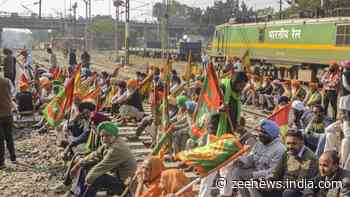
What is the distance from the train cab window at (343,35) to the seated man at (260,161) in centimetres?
1653

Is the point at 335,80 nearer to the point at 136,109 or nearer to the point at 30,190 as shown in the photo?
the point at 136,109

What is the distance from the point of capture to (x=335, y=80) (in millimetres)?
11555

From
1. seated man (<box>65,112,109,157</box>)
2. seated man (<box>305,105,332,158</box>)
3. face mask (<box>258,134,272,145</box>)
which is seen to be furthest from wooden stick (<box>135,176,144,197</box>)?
seated man (<box>305,105,332,158</box>)

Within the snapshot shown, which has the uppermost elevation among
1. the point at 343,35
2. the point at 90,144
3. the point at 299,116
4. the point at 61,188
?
the point at 343,35

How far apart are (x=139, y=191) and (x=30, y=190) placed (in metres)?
2.86

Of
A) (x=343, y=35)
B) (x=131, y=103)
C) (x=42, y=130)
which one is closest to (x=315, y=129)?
(x=131, y=103)

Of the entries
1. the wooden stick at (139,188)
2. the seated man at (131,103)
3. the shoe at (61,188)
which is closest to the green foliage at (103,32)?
the seated man at (131,103)

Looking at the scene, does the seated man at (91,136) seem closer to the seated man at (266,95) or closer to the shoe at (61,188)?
the shoe at (61,188)

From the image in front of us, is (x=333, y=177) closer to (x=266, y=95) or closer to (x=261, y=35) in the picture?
(x=266, y=95)

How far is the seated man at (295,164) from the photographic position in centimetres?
515

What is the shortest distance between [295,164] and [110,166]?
213 cm

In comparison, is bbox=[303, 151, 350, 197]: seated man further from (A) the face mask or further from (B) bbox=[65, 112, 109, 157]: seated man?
(B) bbox=[65, 112, 109, 157]: seated man

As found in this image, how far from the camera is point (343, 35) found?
21094 millimetres

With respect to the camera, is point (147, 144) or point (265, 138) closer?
point (265, 138)
